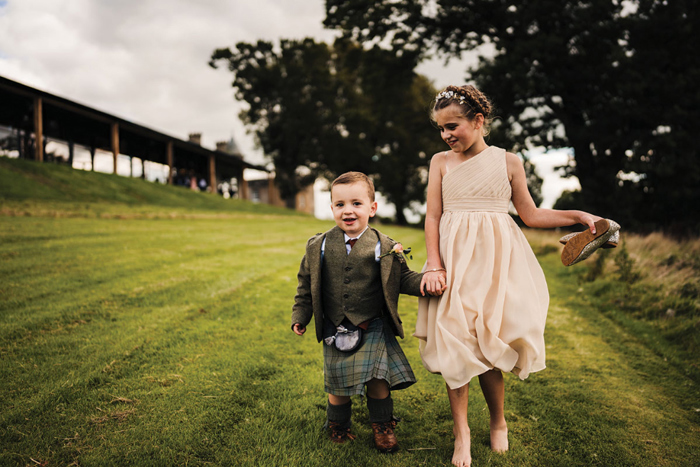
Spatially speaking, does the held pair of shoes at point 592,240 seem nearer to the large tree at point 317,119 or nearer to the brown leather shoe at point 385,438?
the brown leather shoe at point 385,438

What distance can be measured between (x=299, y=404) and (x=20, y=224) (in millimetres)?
9289

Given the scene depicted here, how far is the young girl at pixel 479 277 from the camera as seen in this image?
7.41 ft

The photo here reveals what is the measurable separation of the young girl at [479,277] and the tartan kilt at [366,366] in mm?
184

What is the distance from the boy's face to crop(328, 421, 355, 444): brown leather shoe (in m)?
1.24

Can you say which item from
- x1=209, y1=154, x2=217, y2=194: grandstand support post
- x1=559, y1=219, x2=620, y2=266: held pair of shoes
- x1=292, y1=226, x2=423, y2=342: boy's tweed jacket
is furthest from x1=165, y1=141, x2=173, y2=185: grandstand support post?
x1=559, y1=219, x2=620, y2=266: held pair of shoes

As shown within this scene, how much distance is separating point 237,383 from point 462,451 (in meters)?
1.77

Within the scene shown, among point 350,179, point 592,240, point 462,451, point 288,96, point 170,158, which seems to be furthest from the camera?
point 288,96

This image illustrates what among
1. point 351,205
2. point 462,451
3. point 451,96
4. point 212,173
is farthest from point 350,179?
point 212,173

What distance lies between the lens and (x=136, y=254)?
736 cm

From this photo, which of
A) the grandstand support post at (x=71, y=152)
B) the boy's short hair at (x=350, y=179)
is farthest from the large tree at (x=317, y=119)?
the boy's short hair at (x=350, y=179)

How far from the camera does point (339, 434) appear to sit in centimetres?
250

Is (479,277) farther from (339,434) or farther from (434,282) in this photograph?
(339,434)

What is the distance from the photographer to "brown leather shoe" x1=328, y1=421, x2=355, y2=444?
2.49m

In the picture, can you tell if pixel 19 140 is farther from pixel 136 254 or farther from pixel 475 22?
pixel 475 22
